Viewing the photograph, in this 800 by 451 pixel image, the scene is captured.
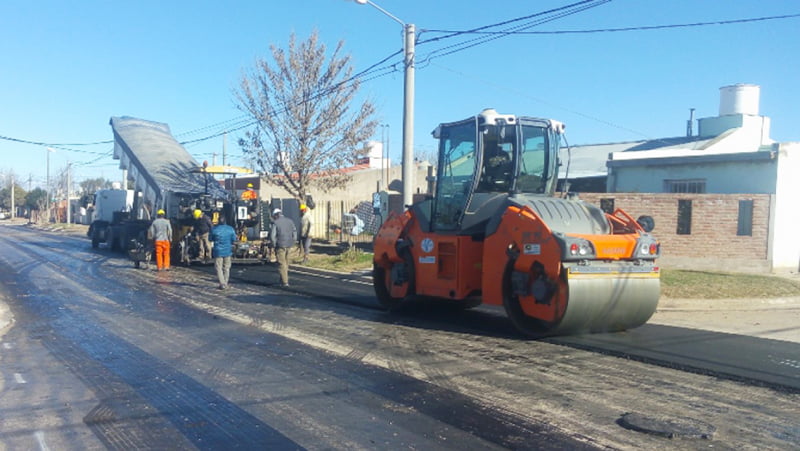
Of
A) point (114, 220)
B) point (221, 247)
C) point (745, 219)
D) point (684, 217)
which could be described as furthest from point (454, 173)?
point (114, 220)

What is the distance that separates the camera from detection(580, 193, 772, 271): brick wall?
16766 mm

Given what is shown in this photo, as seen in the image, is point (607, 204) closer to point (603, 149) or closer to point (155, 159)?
point (155, 159)

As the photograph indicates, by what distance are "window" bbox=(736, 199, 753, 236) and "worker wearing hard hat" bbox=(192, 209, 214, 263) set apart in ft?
46.9

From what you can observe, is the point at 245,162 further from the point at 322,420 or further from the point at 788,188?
the point at 322,420

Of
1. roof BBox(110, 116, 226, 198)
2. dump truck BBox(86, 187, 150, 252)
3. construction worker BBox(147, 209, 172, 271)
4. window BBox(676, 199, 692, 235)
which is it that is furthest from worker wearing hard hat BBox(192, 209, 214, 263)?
window BBox(676, 199, 692, 235)

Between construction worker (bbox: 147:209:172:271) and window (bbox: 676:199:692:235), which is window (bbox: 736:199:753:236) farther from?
construction worker (bbox: 147:209:172:271)

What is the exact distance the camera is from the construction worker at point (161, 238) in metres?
17.8

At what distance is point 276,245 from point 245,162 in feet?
37.0

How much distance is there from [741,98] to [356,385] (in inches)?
1023

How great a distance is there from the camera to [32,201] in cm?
7288

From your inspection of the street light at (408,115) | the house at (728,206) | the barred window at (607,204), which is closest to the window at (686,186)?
the house at (728,206)

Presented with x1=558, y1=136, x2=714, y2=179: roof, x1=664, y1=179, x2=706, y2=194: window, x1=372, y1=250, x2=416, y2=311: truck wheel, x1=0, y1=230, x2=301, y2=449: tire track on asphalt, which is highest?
x1=558, y1=136, x2=714, y2=179: roof

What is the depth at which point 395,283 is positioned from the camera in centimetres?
1115

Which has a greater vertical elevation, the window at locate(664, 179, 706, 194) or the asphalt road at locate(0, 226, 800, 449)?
the window at locate(664, 179, 706, 194)
